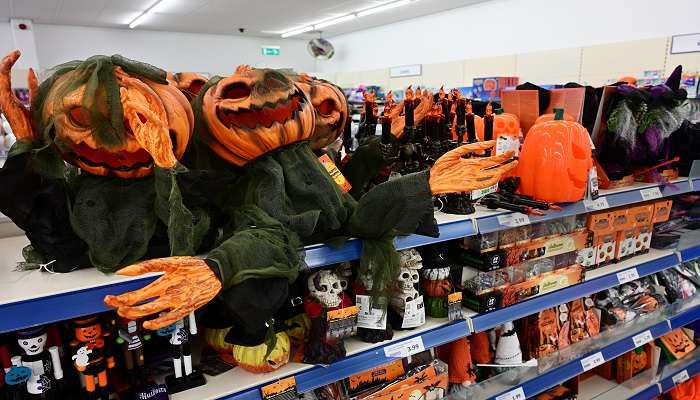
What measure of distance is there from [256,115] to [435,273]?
0.76 meters

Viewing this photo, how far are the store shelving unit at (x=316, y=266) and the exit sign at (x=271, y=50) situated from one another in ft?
37.3

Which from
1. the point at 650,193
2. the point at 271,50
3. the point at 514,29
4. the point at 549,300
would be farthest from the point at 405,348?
the point at 271,50

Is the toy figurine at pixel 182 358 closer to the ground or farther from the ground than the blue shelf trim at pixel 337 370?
farther from the ground

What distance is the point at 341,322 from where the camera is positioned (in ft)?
4.24

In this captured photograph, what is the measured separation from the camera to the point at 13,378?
0.98 m

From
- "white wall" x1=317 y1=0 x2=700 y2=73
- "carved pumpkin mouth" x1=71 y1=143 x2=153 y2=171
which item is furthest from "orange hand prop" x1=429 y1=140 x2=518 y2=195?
"white wall" x1=317 y1=0 x2=700 y2=73

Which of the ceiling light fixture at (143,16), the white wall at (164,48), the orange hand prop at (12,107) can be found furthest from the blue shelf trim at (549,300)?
the white wall at (164,48)

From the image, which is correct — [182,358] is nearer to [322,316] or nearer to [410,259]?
[322,316]

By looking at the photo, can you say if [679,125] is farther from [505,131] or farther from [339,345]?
[339,345]

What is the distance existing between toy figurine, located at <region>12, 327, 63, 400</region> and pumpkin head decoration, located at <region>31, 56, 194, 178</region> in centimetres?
37

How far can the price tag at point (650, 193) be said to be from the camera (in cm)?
197

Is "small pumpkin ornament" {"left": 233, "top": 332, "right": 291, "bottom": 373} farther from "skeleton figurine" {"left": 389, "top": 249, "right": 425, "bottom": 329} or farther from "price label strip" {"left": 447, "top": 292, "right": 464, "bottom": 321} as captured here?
"price label strip" {"left": 447, "top": 292, "right": 464, "bottom": 321}

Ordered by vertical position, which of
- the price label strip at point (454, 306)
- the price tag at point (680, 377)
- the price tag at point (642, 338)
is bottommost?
the price tag at point (680, 377)

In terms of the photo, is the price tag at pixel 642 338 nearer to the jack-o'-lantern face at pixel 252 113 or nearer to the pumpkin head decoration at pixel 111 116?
the jack-o'-lantern face at pixel 252 113
